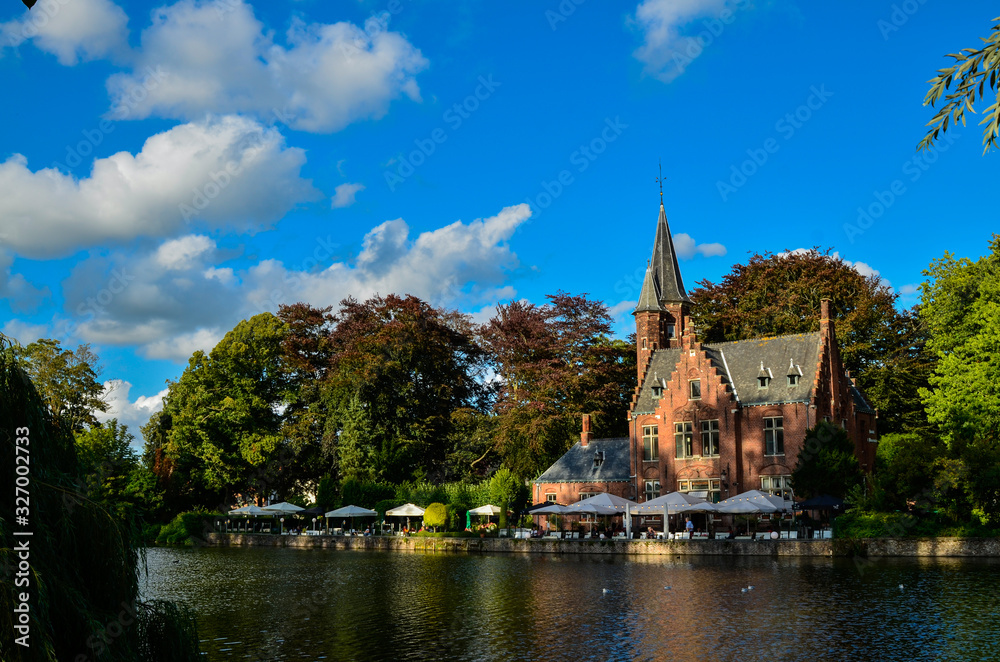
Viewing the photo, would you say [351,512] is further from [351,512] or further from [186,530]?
[186,530]

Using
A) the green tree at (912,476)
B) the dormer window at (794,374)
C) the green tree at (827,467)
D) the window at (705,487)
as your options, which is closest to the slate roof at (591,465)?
the window at (705,487)

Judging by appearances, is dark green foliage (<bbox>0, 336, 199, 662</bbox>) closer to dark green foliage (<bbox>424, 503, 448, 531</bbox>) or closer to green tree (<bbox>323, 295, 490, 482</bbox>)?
dark green foliage (<bbox>424, 503, 448, 531</bbox>)

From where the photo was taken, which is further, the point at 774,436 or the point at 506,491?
the point at 506,491

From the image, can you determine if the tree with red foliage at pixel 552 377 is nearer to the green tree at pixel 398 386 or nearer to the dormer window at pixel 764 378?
the green tree at pixel 398 386

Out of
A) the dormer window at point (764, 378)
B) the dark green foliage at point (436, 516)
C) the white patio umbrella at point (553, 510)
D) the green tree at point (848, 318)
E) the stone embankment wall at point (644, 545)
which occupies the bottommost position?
the stone embankment wall at point (644, 545)

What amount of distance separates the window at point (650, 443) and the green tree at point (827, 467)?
10.6 meters

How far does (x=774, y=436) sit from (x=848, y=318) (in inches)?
437

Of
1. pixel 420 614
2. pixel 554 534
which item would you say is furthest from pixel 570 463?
pixel 420 614

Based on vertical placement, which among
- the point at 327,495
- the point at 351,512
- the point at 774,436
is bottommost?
the point at 351,512

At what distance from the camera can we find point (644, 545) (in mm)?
39688

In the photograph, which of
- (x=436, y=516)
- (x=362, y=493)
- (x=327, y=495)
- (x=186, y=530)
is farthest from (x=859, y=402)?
(x=186, y=530)

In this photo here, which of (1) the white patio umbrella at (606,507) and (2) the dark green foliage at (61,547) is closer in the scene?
(2) the dark green foliage at (61,547)

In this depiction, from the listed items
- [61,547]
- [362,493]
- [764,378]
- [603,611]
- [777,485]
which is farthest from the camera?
[362,493]

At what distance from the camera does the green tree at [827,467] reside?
39.5 m
